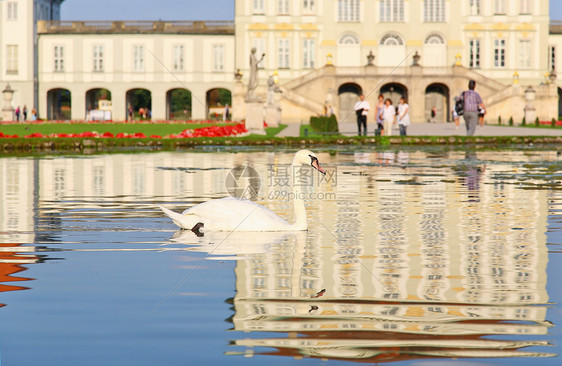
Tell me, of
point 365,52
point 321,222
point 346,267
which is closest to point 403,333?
point 346,267

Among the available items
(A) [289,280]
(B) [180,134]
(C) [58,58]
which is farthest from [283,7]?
(A) [289,280]

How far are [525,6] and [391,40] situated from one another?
31.8ft

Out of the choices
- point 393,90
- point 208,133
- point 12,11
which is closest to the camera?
point 208,133

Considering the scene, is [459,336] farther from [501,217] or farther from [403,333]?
[501,217]

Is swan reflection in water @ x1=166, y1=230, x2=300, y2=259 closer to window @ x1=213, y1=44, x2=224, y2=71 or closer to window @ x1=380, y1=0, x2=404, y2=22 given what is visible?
window @ x1=380, y1=0, x2=404, y2=22

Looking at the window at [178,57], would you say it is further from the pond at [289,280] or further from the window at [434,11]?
the pond at [289,280]

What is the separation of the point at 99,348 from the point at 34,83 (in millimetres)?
69486

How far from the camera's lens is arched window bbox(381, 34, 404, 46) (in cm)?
7019

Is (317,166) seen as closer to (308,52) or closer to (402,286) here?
(402,286)

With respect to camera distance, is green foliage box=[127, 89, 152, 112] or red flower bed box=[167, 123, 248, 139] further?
green foliage box=[127, 89, 152, 112]

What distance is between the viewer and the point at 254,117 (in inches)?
1443

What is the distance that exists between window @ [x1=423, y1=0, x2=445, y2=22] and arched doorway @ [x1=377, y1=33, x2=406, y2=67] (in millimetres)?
2408

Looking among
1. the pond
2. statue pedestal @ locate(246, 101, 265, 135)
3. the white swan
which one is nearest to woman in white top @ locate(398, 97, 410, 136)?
statue pedestal @ locate(246, 101, 265, 135)

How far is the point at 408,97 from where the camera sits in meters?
64.7
